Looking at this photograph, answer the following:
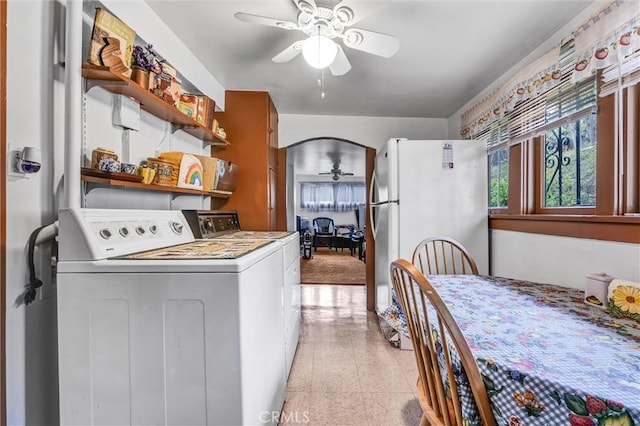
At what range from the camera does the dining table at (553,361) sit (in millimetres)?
587

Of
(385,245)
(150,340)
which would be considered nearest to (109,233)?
(150,340)

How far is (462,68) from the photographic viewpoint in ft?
7.55

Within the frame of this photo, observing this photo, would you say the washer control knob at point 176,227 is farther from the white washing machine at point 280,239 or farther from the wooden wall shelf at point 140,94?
the wooden wall shelf at point 140,94

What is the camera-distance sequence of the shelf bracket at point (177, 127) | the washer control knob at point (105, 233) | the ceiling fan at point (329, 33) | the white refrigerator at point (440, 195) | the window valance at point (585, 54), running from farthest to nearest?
the white refrigerator at point (440, 195) < the shelf bracket at point (177, 127) < the ceiling fan at point (329, 33) < the window valance at point (585, 54) < the washer control knob at point (105, 233)

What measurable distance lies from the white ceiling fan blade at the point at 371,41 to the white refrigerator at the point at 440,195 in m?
0.93

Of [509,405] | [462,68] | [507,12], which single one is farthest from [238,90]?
[509,405]

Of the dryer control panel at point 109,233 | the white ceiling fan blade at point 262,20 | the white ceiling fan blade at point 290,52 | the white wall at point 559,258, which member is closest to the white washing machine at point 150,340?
the dryer control panel at point 109,233

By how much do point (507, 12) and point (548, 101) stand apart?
60cm

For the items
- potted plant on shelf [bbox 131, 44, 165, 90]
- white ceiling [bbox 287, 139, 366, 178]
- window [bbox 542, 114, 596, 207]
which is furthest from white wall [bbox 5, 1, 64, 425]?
white ceiling [bbox 287, 139, 366, 178]

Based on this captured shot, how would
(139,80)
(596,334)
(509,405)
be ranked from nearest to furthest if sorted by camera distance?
(509,405)
(596,334)
(139,80)

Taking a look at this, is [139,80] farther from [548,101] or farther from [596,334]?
[548,101]

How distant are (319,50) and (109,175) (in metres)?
1.14

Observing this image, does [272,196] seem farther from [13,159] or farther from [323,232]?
[323,232]

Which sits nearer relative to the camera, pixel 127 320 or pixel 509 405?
pixel 509 405
